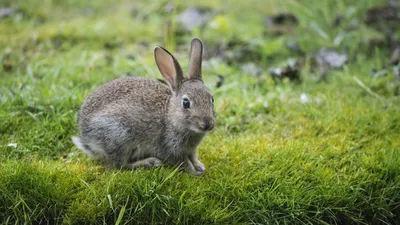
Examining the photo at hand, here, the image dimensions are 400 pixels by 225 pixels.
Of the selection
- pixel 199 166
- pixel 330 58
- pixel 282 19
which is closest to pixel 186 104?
pixel 199 166

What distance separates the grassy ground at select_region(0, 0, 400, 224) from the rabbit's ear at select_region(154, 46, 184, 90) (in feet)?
2.84

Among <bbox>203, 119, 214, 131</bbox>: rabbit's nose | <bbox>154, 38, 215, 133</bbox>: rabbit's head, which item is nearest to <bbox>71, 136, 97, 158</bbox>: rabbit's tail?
<bbox>154, 38, 215, 133</bbox>: rabbit's head

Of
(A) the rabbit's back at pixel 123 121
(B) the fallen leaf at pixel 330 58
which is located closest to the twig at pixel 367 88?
(B) the fallen leaf at pixel 330 58

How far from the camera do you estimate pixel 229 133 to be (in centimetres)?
512

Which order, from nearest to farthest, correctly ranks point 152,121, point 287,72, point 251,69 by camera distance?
point 152,121
point 287,72
point 251,69

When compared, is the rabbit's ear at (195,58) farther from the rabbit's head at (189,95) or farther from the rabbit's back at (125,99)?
the rabbit's back at (125,99)

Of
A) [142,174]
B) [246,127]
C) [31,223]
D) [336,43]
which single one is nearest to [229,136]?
[246,127]

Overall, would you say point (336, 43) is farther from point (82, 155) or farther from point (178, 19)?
point (82, 155)

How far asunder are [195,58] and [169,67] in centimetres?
28

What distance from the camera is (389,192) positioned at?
13.8ft

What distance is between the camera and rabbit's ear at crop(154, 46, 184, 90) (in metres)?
4.29

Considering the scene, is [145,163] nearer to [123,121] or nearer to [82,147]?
[123,121]

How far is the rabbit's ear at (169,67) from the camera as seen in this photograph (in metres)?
4.29

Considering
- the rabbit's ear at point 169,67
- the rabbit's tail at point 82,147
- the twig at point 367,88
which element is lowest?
the twig at point 367,88
